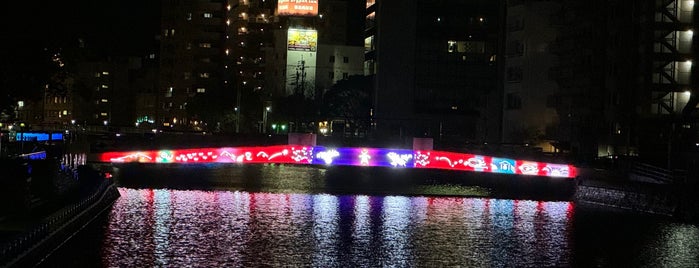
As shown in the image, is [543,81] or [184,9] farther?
[184,9]

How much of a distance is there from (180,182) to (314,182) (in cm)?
915

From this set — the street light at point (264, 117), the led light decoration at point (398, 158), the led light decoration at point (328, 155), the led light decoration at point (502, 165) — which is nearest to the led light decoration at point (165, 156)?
the led light decoration at point (328, 155)

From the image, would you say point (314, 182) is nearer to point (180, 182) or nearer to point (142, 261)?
point (180, 182)

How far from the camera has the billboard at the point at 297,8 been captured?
182 metres

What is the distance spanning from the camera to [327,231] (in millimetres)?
34281

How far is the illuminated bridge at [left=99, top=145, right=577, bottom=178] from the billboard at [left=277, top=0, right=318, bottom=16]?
12499cm

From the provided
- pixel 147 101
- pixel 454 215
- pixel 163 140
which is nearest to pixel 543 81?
pixel 163 140

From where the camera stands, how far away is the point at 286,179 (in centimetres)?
6438

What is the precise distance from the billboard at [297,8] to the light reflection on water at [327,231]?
440ft

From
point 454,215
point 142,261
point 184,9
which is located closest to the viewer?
point 142,261

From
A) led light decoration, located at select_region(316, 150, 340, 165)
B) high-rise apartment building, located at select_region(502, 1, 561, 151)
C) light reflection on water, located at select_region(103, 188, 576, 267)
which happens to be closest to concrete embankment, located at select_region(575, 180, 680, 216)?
light reflection on water, located at select_region(103, 188, 576, 267)

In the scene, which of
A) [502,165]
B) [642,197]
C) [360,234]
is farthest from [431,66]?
[360,234]

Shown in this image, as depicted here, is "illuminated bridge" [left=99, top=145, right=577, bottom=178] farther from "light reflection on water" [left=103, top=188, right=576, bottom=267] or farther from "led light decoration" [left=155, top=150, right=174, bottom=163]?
"light reflection on water" [left=103, top=188, right=576, bottom=267]

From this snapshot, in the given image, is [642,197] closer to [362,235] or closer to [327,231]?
[362,235]
